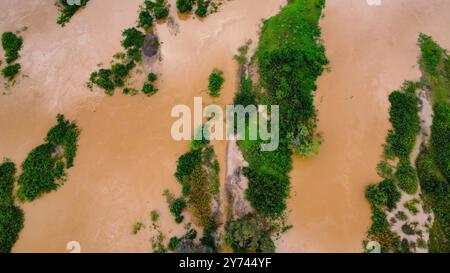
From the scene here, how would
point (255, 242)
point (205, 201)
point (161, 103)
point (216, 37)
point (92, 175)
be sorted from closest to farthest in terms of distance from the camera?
point (255, 242), point (205, 201), point (92, 175), point (161, 103), point (216, 37)

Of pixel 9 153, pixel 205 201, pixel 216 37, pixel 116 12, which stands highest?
pixel 116 12

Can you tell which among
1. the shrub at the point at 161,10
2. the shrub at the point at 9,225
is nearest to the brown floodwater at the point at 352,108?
the shrub at the point at 161,10

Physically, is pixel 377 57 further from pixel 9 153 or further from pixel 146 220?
pixel 9 153

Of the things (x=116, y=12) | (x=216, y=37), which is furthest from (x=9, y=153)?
(x=216, y=37)

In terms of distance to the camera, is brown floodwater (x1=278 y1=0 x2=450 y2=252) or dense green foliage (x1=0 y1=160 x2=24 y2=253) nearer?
brown floodwater (x1=278 y1=0 x2=450 y2=252)

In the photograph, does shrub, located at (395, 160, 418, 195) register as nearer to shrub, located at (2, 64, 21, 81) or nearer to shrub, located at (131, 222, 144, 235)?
shrub, located at (131, 222, 144, 235)

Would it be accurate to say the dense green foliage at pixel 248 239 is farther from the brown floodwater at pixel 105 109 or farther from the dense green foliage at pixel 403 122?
the dense green foliage at pixel 403 122

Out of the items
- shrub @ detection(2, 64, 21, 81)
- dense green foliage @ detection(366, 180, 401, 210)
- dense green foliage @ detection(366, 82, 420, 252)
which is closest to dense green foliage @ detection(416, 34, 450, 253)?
dense green foliage @ detection(366, 82, 420, 252)

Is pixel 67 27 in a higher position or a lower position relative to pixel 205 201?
higher
